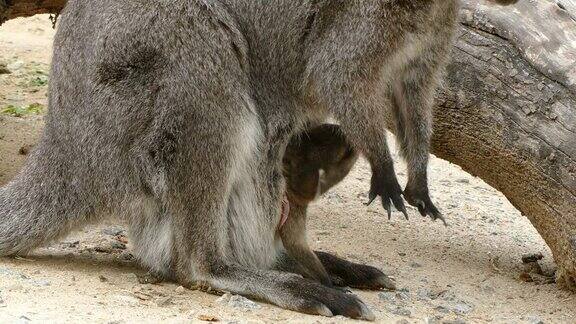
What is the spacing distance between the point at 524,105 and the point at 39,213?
10.0 feet

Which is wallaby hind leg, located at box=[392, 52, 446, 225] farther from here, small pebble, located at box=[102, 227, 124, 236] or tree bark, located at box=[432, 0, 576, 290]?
small pebble, located at box=[102, 227, 124, 236]

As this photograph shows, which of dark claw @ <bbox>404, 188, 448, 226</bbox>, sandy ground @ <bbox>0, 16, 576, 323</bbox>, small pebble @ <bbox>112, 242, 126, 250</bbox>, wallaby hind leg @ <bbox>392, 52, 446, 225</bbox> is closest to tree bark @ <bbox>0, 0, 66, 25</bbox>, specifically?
sandy ground @ <bbox>0, 16, 576, 323</bbox>

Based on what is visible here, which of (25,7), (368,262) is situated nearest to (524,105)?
(368,262)

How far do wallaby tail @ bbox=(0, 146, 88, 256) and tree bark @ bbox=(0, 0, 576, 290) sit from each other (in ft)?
8.64

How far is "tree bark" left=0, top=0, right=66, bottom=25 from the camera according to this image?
780 cm

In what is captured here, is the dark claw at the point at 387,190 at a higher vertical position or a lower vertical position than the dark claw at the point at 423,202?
higher

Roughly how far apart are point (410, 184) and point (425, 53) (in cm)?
85

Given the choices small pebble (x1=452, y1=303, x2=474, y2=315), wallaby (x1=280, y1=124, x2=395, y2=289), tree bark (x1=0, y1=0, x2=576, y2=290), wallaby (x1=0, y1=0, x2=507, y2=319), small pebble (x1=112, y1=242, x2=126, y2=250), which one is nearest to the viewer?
wallaby (x1=0, y1=0, x2=507, y2=319)

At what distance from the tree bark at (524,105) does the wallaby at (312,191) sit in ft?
2.97

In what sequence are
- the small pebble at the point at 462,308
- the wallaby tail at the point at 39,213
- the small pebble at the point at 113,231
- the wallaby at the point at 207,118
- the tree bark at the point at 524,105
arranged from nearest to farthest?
the wallaby at the point at 207,118
the wallaby tail at the point at 39,213
the small pebble at the point at 462,308
the tree bark at the point at 524,105
the small pebble at the point at 113,231

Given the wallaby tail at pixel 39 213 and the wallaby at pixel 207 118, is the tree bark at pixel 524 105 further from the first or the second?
the wallaby tail at pixel 39 213

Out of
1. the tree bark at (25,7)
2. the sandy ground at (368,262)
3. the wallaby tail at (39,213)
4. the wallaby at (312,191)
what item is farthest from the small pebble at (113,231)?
the tree bark at (25,7)

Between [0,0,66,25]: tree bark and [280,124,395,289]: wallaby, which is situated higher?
[0,0,66,25]: tree bark

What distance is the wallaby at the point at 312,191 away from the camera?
6.45 m
